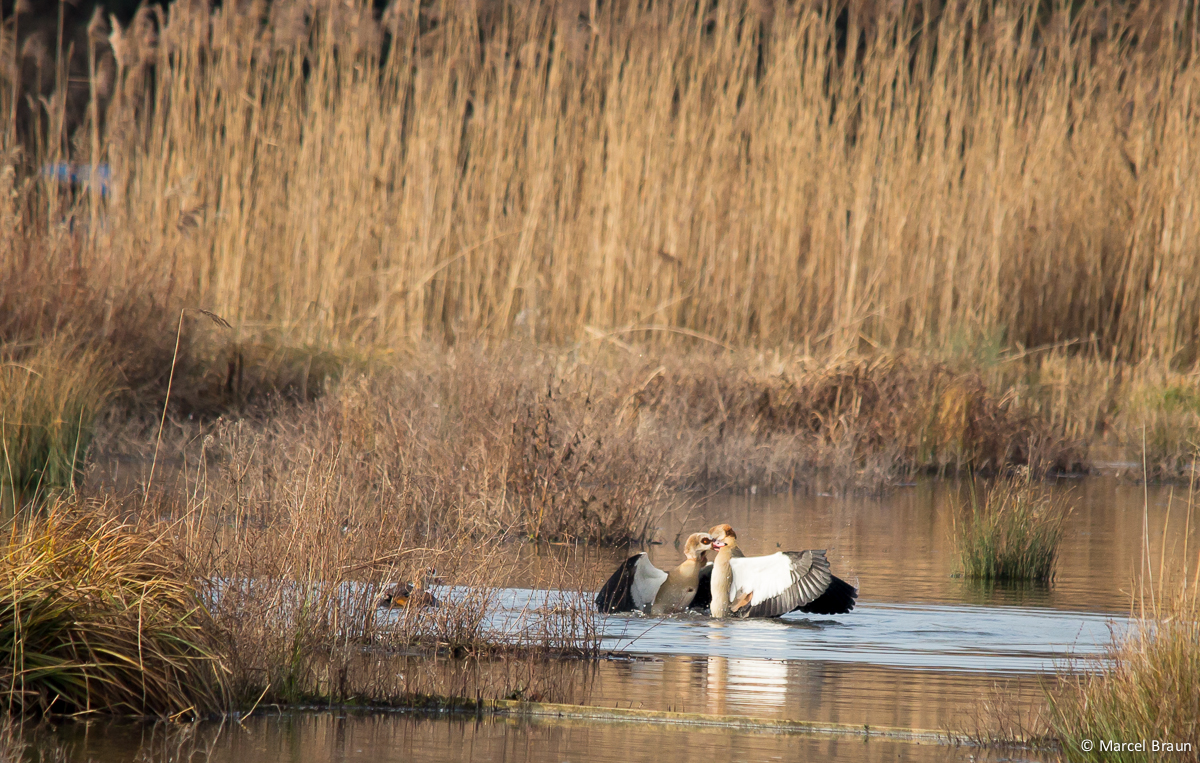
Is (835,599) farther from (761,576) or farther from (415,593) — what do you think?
(415,593)

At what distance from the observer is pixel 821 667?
22.1 feet

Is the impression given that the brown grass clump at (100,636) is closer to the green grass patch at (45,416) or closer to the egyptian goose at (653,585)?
the egyptian goose at (653,585)

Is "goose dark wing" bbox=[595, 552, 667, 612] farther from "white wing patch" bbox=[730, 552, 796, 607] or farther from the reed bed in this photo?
the reed bed

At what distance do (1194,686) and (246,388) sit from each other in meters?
9.99

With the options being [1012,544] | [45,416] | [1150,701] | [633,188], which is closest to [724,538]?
[1012,544]

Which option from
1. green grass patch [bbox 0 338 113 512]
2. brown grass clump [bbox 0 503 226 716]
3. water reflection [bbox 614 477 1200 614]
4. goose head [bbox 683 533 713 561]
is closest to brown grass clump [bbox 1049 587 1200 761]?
water reflection [bbox 614 477 1200 614]

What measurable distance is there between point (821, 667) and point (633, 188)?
9205 mm

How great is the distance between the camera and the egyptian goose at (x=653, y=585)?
305 inches

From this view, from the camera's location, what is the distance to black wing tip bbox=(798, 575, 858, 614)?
24.9 ft

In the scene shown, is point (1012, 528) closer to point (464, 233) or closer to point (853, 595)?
point (853, 595)

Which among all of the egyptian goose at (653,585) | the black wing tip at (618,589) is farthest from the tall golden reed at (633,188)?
the black wing tip at (618,589)

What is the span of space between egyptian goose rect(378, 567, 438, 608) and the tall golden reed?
776cm

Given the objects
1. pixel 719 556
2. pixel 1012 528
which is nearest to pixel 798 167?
pixel 1012 528

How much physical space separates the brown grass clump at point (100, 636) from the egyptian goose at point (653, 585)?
2.29m
